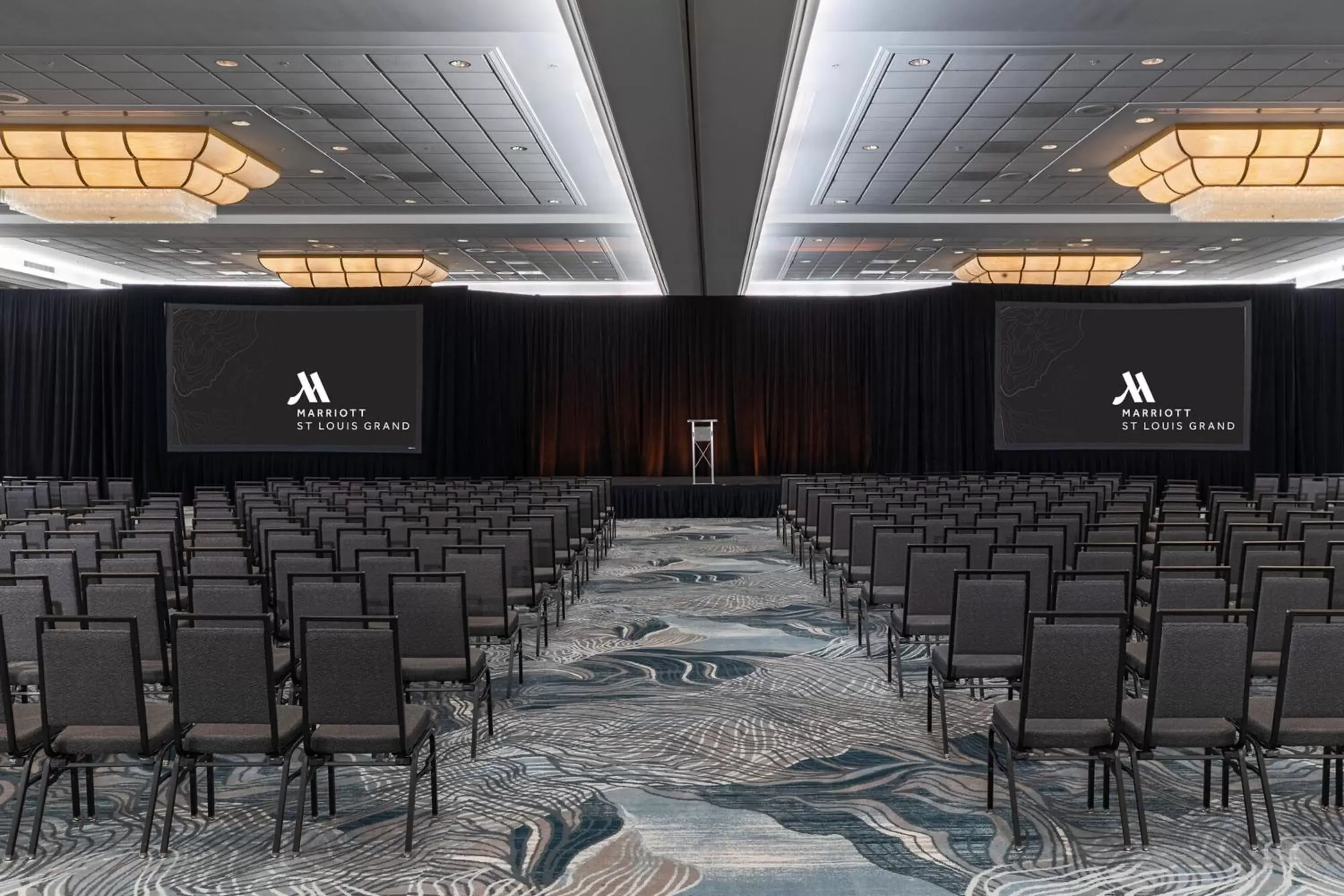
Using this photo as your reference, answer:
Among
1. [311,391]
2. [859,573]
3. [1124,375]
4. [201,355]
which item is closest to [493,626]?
[859,573]

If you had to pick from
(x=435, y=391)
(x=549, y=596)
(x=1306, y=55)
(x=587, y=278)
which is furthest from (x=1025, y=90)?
(x=587, y=278)

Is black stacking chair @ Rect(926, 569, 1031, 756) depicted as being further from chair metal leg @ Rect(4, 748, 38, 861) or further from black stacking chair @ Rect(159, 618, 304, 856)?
chair metal leg @ Rect(4, 748, 38, 861)

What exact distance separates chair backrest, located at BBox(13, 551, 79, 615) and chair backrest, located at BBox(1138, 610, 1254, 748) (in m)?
5.57

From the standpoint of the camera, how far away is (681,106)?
8.31 meters

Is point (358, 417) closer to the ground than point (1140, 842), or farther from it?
farther from it

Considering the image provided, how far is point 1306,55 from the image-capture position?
28.0ft

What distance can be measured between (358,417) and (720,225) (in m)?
7.40

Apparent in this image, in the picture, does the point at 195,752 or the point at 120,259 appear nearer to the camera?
the point at 195,752

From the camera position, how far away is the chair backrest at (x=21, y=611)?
16.1 feet

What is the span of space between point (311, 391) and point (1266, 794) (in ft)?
51.9

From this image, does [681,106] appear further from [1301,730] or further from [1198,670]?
[1301,730]

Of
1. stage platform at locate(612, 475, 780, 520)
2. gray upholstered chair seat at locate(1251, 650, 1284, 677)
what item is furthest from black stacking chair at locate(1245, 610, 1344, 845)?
stage platform at locate(612, 475, 780, 520)

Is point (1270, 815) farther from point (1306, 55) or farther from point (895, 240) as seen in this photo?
point (895, 240)

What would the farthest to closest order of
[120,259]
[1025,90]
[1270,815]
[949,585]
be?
[120,259] → [1025,90] → [949,585] → [1270,815]
